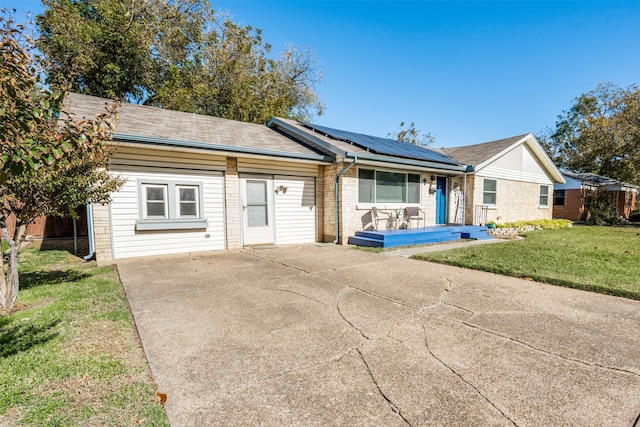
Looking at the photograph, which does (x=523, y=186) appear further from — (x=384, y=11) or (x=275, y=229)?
(x=275, y=229)

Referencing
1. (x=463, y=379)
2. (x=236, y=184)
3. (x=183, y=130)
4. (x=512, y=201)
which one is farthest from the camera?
(x=512, y=201)

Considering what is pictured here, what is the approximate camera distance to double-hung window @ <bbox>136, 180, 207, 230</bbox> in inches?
295

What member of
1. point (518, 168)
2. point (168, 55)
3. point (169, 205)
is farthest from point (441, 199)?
point (168, 55)

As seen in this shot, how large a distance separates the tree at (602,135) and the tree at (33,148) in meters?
30.4

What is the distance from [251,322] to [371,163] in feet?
23.9

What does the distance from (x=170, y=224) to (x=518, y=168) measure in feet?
53.5

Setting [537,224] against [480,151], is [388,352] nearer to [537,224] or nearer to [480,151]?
[480,151]

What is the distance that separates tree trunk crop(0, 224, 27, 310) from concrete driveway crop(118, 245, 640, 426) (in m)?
1.34

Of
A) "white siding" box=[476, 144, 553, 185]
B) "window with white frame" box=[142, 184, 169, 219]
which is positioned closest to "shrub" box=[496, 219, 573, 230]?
"white siding" box=[476, 144, 553, 185]

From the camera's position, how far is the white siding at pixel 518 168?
13812 millimetres

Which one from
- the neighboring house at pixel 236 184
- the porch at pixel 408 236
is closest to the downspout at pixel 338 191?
the neighboring house at pixel 236 184

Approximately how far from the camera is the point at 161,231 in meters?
7.76

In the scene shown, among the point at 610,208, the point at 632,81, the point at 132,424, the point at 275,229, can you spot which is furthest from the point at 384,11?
the point at 632,81

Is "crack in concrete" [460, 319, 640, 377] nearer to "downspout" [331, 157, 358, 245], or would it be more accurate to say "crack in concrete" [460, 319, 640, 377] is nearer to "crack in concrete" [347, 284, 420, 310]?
"crack in concrete" [347, 284, 420, 310]
